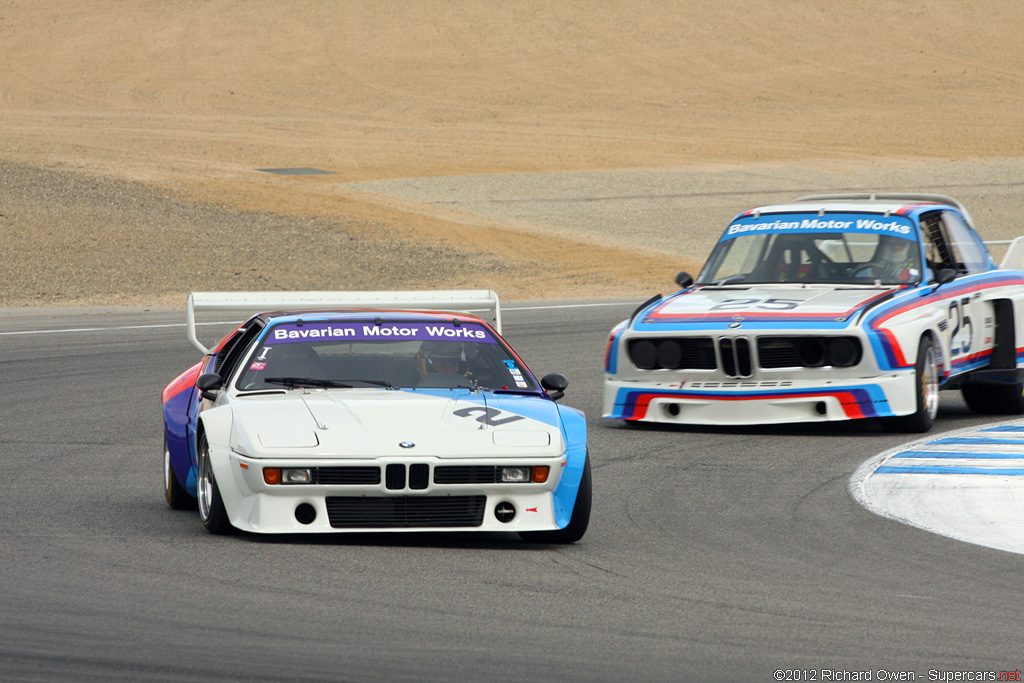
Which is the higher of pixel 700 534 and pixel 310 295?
pixel 310 295

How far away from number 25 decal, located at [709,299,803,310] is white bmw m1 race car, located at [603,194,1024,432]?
0.01m

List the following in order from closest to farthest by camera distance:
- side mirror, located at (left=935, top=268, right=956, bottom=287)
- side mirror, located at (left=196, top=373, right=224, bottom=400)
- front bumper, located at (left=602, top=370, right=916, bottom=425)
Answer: side mirror, located at (left=196, top=373, right=224, bottom=400) → front bumper, located at (left=602, top=370, right=916, bottom=425) → side mirror, located at (left=935, top=268, right=956, bottom=287)

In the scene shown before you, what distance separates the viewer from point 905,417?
439 inches

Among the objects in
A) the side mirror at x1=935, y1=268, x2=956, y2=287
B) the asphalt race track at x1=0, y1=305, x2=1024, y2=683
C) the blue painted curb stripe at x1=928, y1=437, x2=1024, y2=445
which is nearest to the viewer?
the asphalt race track at x1=0, y1=305, x2=1024, y2=683

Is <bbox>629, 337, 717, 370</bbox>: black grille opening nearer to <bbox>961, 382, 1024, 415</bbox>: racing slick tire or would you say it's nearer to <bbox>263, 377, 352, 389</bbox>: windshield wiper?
<bbox>961, 382, 1024, 415</bbox>: racing slick tire

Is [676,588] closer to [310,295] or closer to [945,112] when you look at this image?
[310,295]

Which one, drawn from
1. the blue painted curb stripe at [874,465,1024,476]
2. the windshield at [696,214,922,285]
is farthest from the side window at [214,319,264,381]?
the windshield at [696,214,922,285]

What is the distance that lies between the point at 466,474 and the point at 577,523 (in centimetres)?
62

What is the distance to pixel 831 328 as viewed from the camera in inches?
434

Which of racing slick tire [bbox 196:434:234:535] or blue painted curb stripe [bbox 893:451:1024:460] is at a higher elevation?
racing slick tire [bbox 196:434:234:535]

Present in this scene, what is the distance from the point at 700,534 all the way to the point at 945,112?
54.6 m

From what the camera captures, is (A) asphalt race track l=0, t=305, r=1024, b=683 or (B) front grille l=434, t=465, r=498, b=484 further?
(B) front grille l=434, t=465, r=498, b=484

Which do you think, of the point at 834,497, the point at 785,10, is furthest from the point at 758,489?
the point at 785,10

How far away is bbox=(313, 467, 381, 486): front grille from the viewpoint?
696cm
